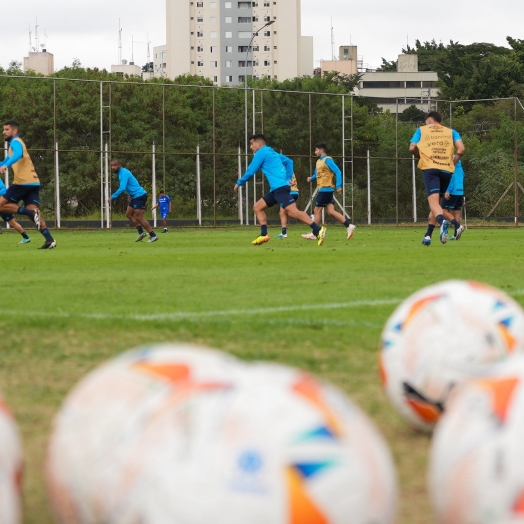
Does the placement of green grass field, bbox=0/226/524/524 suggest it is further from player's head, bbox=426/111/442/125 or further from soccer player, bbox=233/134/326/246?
soccer player, bbox=233/134/326/246

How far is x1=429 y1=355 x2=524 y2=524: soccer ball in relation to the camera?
2031mm

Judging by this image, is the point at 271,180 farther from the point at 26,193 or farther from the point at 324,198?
the point at 324,198

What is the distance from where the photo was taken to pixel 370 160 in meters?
40.4

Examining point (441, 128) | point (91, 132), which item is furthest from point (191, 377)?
point (91, 132)

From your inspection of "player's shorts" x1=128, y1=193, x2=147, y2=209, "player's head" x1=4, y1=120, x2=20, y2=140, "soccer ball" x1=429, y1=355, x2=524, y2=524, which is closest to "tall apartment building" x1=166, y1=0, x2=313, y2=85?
"player's shorts" x1=128, y1=193, x2=147, y2=209

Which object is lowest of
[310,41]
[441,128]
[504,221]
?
[504,221]

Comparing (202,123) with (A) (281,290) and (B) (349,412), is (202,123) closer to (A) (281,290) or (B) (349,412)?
(A) (281,290)

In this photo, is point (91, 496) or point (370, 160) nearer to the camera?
point (91, 496)

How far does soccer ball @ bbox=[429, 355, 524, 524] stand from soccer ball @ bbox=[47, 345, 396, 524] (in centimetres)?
17

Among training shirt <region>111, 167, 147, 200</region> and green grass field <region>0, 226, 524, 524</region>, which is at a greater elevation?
training shirt <region>111, 167, 147, 200</region>

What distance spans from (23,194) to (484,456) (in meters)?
16.9

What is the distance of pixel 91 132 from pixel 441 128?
42.7 m

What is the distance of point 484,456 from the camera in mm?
2127

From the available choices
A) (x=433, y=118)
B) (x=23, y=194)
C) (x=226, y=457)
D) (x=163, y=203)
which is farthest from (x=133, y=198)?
(x=226, y=457)
